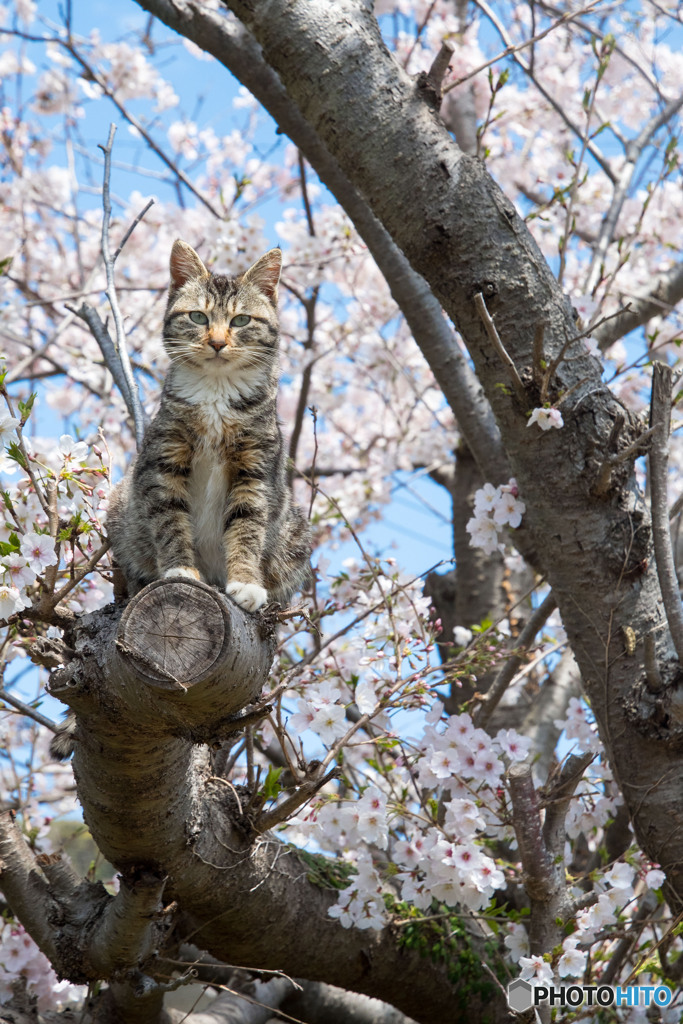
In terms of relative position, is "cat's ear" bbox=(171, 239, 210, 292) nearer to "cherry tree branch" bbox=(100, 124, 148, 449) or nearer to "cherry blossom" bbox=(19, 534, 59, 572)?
"cherry tree branch" bbox=(100, 124, 148, 449)

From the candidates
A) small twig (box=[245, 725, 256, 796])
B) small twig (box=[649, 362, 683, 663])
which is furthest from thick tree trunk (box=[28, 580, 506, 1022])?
small twig (box=[649, 362, 683, 663])

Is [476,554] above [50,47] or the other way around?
the other way around

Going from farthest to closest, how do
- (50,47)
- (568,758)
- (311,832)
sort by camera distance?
(50,47)
(311,832)
(568,758)

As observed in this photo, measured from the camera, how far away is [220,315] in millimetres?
3586

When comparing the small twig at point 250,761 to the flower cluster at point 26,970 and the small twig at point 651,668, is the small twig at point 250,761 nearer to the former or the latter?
the flower cluster at point 26,970

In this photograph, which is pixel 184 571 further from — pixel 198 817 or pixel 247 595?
pixel 198 817

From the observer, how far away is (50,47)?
841 cm

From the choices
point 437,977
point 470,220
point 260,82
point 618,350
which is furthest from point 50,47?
point 437,977

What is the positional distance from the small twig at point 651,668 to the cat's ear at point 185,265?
2.35 meters

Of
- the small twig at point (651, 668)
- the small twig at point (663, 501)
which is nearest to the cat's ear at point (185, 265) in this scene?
the small twig at point (663, 501)

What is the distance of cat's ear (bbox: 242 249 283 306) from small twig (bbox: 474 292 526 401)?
100cm

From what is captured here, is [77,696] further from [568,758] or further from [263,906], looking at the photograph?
[568,758]

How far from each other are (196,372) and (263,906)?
2037 millimetres

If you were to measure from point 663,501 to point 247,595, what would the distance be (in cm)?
148
